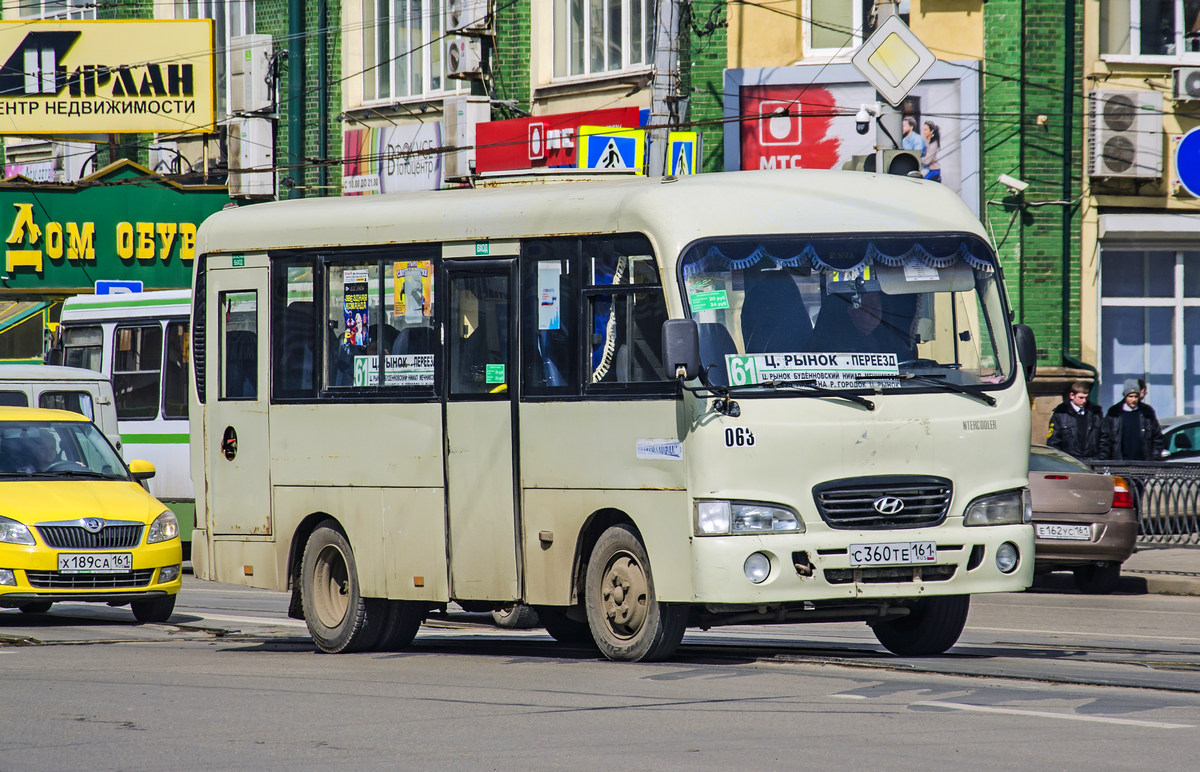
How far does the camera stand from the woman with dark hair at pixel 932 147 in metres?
24.5

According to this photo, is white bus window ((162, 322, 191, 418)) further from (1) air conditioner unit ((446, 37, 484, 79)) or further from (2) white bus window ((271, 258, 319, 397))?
(2) white bus window ((271, 258, 319, 397))

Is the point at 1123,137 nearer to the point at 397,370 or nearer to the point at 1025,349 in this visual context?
the point at 1025,349

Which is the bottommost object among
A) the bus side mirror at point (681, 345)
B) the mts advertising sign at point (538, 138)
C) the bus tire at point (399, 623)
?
the bus tire at point (399, 623)

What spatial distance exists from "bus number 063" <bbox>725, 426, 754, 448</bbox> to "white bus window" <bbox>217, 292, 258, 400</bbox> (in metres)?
3.95

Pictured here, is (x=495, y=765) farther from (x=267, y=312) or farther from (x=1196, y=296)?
(x=1196, y=296)

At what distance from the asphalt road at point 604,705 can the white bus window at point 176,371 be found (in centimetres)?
921

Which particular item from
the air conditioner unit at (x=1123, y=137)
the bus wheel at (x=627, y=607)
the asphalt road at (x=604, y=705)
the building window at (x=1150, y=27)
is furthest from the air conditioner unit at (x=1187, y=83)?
the bus wheel at (x=627, y=607)

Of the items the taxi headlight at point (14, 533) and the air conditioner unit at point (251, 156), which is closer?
the taxi headlight at point (14, 533)

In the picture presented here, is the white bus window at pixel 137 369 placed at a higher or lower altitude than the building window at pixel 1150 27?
lower

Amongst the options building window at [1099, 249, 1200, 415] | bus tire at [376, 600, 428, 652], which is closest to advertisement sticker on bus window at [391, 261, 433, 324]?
bus tire at [376, 600, 428, 652]

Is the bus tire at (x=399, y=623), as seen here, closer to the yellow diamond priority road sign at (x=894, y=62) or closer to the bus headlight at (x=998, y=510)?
the bus headlight at (x=998, y=510)

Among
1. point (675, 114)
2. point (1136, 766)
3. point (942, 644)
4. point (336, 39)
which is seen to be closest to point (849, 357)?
point (942, 644)

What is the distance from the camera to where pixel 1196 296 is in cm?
2539

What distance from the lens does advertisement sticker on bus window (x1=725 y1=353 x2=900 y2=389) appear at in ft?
32.1
